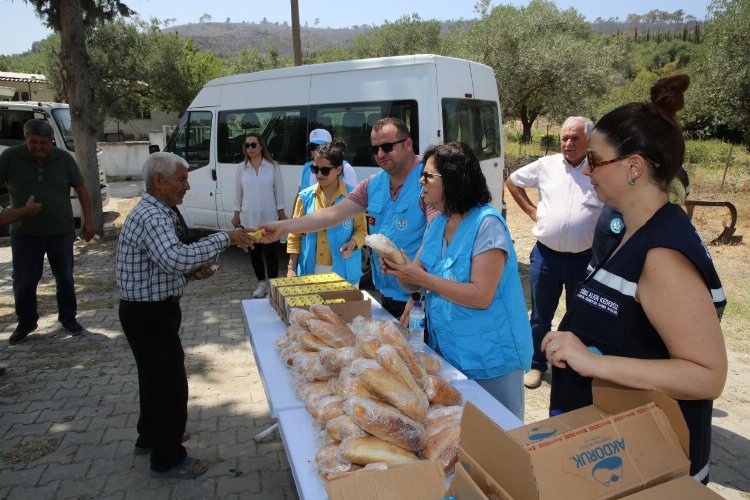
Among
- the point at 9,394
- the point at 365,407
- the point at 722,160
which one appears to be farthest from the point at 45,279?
the point at 722,160

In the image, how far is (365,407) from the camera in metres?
1.75

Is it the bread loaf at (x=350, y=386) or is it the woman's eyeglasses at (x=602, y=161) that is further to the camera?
the bread loaf at (x=350, y=386)

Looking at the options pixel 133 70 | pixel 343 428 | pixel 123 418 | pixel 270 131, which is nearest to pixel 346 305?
pixel 343 428

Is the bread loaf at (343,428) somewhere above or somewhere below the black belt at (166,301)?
below

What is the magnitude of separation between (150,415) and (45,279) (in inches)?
230

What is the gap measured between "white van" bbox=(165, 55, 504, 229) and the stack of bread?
4.06 meters

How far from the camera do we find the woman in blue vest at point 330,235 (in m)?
4.04

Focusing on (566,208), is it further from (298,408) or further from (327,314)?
(298,408)

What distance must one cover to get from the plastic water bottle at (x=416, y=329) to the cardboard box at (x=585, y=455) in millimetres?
1198

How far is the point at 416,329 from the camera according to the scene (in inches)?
104

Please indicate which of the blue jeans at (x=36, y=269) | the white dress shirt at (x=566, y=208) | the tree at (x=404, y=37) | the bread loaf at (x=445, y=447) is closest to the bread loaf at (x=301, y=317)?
the bread loaf at (x=445, y=447)

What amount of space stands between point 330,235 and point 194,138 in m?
5.35

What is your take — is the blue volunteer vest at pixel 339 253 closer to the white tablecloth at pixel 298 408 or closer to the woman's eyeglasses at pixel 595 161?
the white tablecloth at pixel 298 408

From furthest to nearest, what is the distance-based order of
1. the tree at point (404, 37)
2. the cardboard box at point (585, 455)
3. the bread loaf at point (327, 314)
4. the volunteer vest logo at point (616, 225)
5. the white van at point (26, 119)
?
the tree at point (404, 37) → the white van at point (26, 119) → the bread loaf at point (327, 314) → the volunteer vest logo at point (616, 225) → the cardboard box at point (585, 455)
